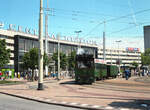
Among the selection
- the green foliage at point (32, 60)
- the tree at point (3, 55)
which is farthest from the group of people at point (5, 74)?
the tree at point (3, 55)

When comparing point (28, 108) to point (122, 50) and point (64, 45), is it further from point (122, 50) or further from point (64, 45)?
point (122, 50)

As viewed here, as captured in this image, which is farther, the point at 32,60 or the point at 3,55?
the point at 32,60

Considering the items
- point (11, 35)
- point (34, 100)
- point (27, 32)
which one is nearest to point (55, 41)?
point (27, 32)

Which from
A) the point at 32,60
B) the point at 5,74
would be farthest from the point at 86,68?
the point at 5,74

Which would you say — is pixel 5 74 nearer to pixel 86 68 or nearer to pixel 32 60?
pixel 32 60

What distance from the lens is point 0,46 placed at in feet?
99.0

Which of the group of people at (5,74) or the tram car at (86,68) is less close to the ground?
the tram car at (86,68)

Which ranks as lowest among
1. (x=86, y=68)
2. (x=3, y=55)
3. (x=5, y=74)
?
(x=5, y=74)

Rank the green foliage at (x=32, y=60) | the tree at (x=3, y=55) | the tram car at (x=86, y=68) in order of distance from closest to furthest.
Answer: the tram car at (x=86, y=68) → the tree at (x=3, y=55) → the green foliage at (x=32, y=60)

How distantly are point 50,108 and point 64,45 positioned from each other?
79.5 m

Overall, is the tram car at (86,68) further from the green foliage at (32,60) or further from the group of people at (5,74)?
the group of people at (5,74)

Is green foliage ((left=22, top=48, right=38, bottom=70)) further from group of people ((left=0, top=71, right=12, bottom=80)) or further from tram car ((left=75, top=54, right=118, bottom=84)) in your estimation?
tram car ((left=75, top=54, right=118, bottom=84))

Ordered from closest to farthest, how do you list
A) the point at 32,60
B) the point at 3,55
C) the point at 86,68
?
the point at 86,68 → the point at 3,55 → the point at 32,60

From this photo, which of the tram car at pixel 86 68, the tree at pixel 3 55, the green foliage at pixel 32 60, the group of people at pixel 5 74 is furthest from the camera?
the green foliage at pixel 32 60
